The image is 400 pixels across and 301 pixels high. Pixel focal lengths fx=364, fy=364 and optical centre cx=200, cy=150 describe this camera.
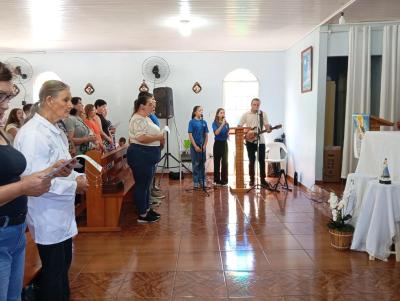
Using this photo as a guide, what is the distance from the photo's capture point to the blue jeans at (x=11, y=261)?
1.35m

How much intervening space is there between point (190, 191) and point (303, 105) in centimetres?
245

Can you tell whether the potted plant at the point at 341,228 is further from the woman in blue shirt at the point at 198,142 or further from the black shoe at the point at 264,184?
the woman in blue shirt at the point at 198,142

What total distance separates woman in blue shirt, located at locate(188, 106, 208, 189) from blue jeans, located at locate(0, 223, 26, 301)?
15.6 ft

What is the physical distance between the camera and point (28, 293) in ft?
7.57

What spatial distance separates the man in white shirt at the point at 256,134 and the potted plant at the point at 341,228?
2.72m

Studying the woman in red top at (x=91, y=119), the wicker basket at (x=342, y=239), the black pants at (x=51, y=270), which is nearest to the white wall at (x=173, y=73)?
the woman in red top at (x=91, y=119)

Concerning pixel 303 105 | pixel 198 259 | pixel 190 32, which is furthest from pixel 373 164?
pixel 190 32

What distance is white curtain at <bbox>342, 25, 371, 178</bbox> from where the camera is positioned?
213 inches

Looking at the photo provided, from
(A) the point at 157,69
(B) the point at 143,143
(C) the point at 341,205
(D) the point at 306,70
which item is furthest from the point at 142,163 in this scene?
(A) the point at 157,69

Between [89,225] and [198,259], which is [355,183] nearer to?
[198,259]

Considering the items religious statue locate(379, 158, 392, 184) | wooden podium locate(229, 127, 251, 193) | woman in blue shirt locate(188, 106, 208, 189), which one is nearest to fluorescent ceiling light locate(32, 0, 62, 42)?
woman in blue shirt locate(188, 106, 208, 189)

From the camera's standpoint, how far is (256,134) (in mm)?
6105

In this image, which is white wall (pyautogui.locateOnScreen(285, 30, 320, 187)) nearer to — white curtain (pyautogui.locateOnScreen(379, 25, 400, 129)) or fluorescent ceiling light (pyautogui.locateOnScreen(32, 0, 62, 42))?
white curtain (pyautogui.locateOnScreen(379, 25, 400, 129))

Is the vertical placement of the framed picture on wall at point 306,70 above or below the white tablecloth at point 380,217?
above
